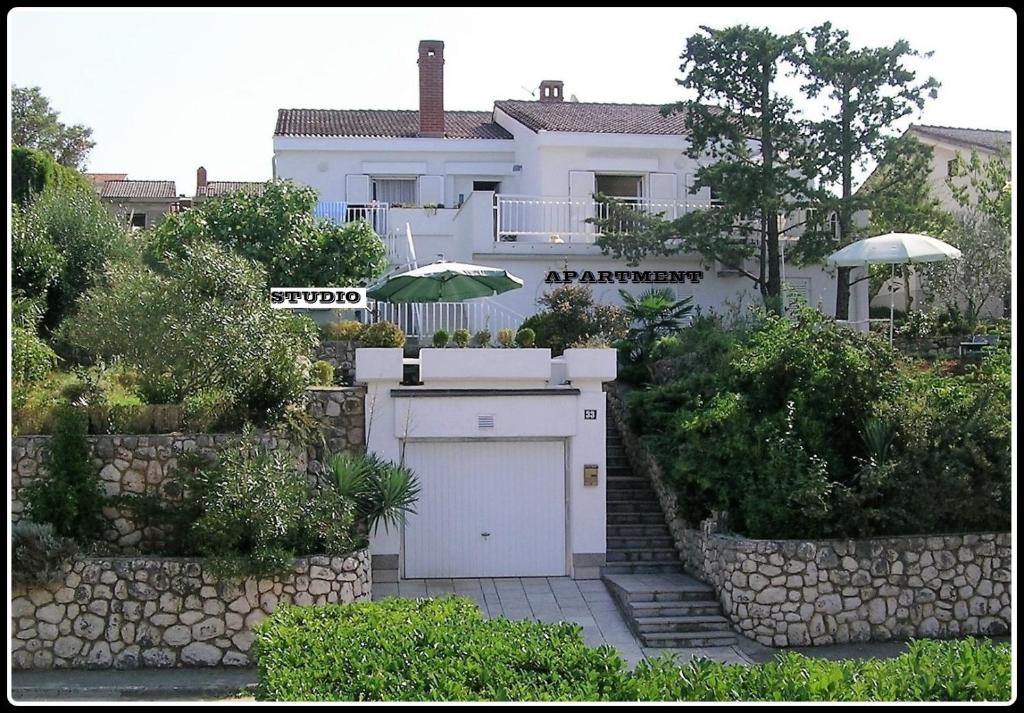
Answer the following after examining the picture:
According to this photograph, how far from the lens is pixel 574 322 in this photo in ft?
70.6

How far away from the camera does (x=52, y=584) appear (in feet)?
47.1

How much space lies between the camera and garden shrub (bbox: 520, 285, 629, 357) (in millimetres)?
21297

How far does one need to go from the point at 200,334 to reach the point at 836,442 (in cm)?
912

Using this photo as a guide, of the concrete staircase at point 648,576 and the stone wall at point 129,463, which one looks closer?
the stone wall at point 129,463

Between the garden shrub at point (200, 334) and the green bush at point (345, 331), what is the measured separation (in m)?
3.38

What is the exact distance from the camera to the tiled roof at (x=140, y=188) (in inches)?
1807

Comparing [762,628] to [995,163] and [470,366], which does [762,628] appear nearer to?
[470,366]

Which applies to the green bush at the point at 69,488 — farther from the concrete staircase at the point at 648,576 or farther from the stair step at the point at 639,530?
the stair step at the point at 639,530

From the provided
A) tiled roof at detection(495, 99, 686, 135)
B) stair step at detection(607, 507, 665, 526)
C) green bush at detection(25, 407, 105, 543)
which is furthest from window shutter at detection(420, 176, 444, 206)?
green bush at detection(25, 407, 105, 543)

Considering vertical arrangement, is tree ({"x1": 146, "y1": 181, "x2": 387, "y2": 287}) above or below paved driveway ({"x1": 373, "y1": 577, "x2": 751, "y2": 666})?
above

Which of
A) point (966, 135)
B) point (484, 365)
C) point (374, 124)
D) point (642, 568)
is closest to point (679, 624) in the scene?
point (642, 568)

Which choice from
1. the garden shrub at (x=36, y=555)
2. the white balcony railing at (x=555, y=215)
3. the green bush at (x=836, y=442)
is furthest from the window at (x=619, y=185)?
the garden shrub at (x=36, y=555)

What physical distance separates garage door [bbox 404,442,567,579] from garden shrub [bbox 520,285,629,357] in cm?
402

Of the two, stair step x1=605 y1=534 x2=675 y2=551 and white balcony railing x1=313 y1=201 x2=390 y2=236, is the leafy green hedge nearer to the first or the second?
stair step x1=605 y1=534 x2=675 y2=551
